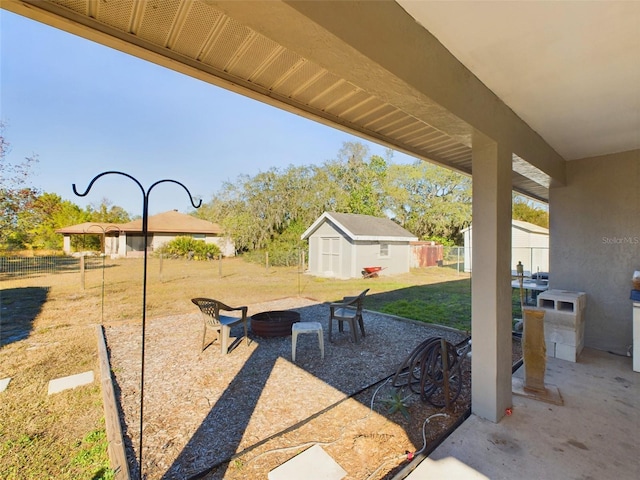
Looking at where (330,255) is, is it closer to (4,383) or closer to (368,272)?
(368,272)

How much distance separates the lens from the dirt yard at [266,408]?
2076mm

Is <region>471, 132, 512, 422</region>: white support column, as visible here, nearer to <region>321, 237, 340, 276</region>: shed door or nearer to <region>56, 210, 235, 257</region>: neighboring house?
<region>321, 237, 340, 276</region>: shed door

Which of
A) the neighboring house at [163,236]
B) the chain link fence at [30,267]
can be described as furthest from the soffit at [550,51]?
the neighboring house at [163,236]

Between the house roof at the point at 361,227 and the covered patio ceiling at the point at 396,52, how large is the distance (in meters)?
10.3

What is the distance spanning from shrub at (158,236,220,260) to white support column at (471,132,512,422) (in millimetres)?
20151

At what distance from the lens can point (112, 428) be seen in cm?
235

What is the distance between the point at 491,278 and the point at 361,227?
37.7ft

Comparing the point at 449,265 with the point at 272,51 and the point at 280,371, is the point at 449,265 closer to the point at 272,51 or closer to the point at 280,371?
the point at 280,371

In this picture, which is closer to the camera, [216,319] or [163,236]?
[216,319]

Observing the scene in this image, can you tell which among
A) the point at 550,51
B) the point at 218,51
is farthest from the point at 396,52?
the point at 550,51

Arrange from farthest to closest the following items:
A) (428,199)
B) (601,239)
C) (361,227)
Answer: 1. (428,199)
2. (361,227)
3. (601,239)

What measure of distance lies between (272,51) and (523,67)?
1.67 metres

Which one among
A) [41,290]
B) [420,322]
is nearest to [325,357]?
[420,322]

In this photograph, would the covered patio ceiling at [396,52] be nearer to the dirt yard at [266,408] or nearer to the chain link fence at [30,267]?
the dirt yard at [266,408]
